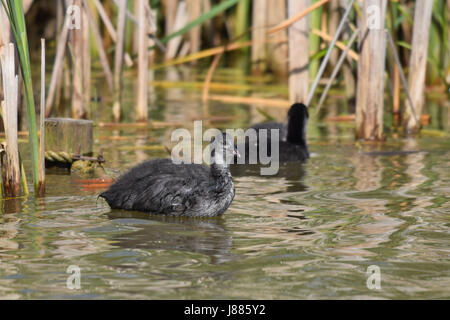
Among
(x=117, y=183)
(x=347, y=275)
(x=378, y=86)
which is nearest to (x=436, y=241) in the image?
(x=347, y=275)

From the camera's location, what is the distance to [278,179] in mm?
8117

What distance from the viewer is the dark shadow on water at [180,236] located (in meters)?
5.57

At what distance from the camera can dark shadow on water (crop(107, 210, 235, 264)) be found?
5.57m

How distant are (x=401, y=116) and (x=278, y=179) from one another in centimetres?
345

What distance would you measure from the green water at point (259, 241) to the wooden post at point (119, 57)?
1.92 meters

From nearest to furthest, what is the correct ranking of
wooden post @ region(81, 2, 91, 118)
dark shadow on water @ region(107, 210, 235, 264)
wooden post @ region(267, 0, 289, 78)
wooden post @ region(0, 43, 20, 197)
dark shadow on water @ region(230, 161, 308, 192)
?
dark shadow on water @ region(107, 210, 235, 264) < wooden post @ region(0, 43, 20, 197) < dark shadow on water @ region(230, 161, 308, 192) < wooden post @ region(81, 2, 91, 118) < wooden post @ region(267, 0, 289, 78)

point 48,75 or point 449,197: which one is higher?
point 48,75

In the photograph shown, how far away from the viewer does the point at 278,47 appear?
1484 centimetres

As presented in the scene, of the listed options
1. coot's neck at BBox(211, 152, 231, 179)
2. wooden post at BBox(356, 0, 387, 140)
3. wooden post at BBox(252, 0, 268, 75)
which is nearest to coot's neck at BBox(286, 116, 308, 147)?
wooden post at BBox(356, 0, 387, 140)

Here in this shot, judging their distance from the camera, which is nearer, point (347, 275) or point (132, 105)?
point (347, 275)

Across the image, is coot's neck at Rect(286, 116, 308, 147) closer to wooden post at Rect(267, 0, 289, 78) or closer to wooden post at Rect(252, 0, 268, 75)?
wooden post at Rect(267, 0, 289, 78)

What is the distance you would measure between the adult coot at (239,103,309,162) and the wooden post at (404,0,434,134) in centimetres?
150
